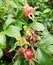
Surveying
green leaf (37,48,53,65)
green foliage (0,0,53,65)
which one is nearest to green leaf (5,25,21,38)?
green foliage (0,0,53,65)

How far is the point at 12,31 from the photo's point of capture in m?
1.21

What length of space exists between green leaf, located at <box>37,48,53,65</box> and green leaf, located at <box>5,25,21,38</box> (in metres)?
0.15

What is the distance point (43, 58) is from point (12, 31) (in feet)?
0.74

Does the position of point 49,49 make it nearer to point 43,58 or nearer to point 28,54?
point 43,58

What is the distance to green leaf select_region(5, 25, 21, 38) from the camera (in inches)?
46.6

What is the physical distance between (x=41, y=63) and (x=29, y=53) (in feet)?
0.37

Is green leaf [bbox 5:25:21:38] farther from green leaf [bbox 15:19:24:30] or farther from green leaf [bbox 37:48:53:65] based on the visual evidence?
green leaf [bbox 37:48:53:65]

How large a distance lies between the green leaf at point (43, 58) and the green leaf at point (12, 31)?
15cm

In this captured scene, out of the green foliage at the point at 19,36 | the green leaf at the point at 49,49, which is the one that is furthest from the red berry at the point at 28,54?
the green leaf at the point at 49,49

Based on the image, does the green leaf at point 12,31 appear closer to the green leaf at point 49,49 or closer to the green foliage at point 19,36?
the green foliage at point 19,36

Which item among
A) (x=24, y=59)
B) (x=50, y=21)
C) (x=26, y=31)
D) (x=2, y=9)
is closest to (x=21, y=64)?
(x=24, y=59)

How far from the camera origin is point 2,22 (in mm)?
1252

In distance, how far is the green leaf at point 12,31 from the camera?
118cm

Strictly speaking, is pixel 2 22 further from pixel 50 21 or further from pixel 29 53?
pixel 50 21
